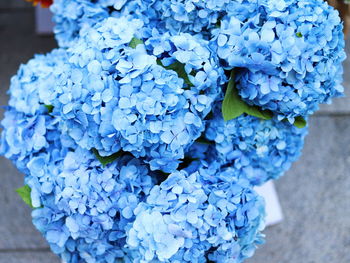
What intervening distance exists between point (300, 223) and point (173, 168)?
1.81 ft

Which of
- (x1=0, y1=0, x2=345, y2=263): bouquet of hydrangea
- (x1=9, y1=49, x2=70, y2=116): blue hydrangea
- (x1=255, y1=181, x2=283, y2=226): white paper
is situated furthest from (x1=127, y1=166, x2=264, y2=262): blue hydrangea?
(x1=255, y1=181, x2=283, y2=226): white paper

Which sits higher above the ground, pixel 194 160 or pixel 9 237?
pixel 194 160

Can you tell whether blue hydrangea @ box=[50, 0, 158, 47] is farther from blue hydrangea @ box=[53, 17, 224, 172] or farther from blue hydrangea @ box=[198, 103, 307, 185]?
blue hydrangea @ box=[198, 103, 307, 185]

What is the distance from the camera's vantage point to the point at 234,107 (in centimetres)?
72

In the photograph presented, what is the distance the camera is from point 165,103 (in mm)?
627

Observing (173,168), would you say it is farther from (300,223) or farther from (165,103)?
(300,223)

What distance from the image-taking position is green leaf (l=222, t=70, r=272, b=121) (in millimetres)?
709

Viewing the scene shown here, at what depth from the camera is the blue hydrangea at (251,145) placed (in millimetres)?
749

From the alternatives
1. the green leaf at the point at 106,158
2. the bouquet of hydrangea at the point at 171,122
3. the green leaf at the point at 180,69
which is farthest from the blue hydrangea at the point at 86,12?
the green leaf at the point at 106,158

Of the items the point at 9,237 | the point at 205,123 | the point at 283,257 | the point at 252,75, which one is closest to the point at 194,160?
the point at 205,123

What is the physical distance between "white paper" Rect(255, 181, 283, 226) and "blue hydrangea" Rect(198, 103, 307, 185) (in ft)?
0.97

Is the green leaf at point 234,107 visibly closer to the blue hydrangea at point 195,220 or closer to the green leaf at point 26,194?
the blue hydrangea at point 195,220

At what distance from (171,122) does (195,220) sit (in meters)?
0.13

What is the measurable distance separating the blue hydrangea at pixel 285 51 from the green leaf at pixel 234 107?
0.01m
